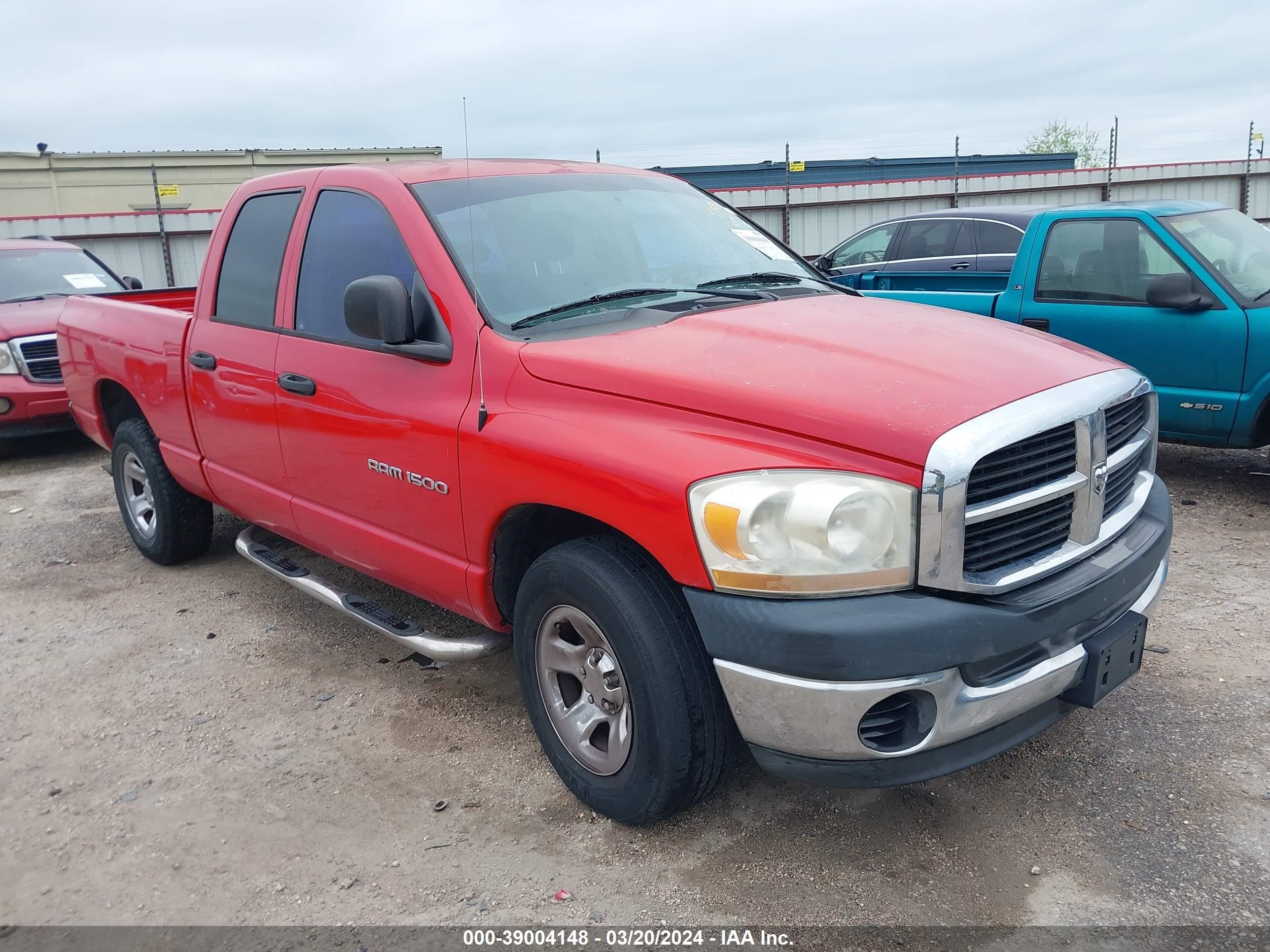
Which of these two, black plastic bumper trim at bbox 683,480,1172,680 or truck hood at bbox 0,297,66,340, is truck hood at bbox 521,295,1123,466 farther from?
truck hood at bbox 0,297,66,340

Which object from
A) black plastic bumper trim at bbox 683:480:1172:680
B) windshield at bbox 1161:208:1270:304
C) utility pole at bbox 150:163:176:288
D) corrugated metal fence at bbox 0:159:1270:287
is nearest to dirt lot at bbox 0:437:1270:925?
black plastic bumper trim at bbox 683:480:1172:680

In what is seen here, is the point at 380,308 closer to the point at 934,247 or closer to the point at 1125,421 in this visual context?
the point at 1125,421

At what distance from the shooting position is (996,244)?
27.4 ft

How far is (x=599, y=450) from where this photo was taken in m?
2.59

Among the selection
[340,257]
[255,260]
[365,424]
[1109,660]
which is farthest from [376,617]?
[1109,660]

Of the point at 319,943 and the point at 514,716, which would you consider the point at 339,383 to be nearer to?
the point at 514,716

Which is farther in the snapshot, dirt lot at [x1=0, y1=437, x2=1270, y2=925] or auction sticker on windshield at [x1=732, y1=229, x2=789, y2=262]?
auction sticker on windshield at [x1=732, y1=229, x2=789, y2=262]

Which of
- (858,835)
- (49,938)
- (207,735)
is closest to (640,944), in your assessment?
(858,835)

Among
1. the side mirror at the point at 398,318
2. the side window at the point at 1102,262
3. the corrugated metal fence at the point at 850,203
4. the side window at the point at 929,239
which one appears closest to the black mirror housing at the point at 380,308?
the side mirror at the point at 398,318

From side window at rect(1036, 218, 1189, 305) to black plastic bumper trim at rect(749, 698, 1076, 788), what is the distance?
14.1 feet

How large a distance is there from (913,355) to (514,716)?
189 centimetres

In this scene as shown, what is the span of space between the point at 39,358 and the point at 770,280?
6.78 meters

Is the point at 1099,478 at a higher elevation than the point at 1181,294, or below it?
below

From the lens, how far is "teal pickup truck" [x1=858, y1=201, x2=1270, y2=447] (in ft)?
17.9
